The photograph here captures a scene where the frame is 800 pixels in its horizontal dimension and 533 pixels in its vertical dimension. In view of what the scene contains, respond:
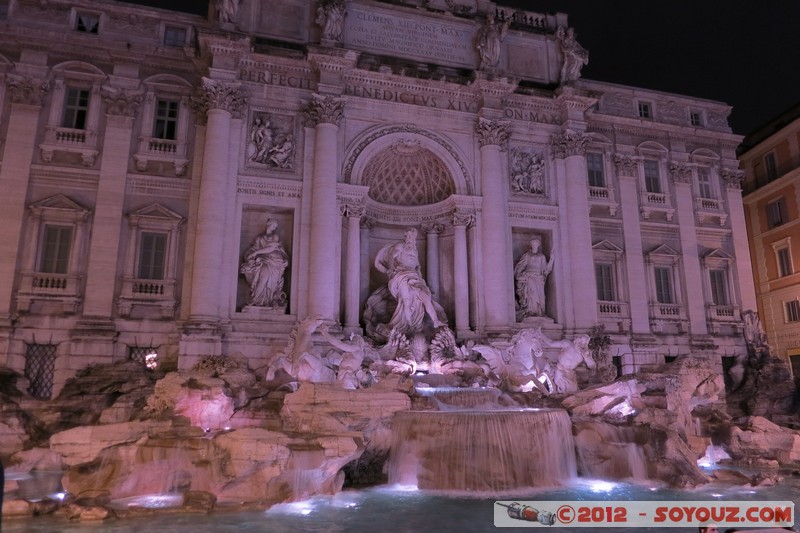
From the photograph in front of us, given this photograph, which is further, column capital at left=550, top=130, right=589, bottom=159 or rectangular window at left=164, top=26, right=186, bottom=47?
column capital at left=550, top=130, right=589, bottom=159

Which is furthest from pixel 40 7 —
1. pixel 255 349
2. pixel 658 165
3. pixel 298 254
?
pixel 658 165

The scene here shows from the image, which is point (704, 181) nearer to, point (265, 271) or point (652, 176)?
point (652, 176)

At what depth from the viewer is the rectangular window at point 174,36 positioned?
18.7 metres

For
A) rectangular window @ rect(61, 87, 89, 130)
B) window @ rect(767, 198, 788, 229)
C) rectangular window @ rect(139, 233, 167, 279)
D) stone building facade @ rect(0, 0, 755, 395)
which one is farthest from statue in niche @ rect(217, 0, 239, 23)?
window @ rect(767, 198, 788, 229)

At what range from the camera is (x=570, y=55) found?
21500 mm

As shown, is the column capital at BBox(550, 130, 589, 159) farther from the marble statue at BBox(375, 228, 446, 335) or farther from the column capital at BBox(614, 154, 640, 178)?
the marble statue at BBox(375, 228, 446, 335)

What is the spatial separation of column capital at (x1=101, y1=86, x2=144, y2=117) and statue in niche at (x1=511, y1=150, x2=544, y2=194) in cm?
1272

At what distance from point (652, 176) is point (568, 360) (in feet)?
35.5

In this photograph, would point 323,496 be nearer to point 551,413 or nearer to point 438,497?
point 438,497

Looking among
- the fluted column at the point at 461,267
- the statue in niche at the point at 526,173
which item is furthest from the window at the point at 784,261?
the fluted column at the point at 461,267

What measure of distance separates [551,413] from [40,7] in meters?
18.9

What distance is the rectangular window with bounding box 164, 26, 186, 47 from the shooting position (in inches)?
736

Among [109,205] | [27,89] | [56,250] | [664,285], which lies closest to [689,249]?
[664,285]

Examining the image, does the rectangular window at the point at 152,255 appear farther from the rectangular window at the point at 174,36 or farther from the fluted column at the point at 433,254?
the fluted column at the point at 433,254
